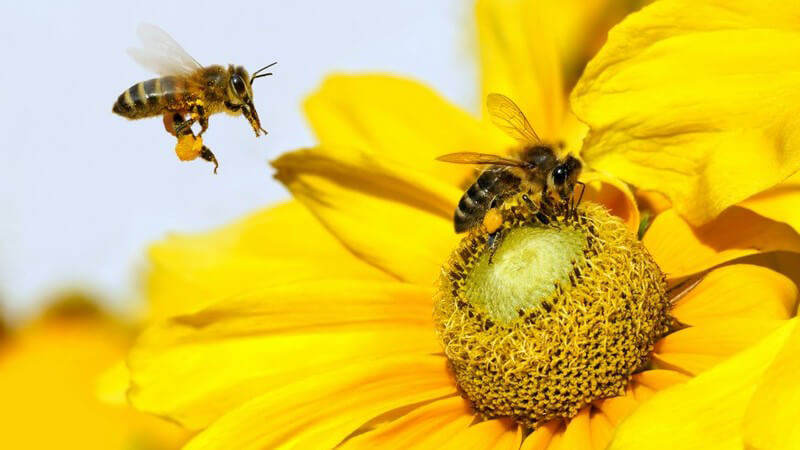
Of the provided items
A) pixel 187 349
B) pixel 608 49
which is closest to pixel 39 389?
pixel 187 349

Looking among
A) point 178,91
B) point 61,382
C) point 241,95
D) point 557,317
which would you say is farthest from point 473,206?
point 61,382

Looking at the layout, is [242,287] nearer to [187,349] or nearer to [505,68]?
[187,349]

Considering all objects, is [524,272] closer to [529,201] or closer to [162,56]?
[529,201]

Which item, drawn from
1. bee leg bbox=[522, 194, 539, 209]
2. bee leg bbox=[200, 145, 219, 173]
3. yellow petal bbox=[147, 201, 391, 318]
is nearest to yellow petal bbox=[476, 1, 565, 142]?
bee leg bbox=[522, 194, 539, 209]

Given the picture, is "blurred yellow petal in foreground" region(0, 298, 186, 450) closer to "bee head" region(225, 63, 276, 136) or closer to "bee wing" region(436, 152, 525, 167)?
"bee head" region(225, 63, 276, 136)

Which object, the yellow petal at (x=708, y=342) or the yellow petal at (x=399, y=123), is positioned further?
the yellow petal at (x=399, y=123)

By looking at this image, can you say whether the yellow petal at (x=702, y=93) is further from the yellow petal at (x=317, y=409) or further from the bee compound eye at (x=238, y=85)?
the bee compound eye at (x=238, y=85)

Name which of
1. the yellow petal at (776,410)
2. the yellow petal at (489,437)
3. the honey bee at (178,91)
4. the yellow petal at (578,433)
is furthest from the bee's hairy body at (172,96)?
the yellow petal at (776,410)
